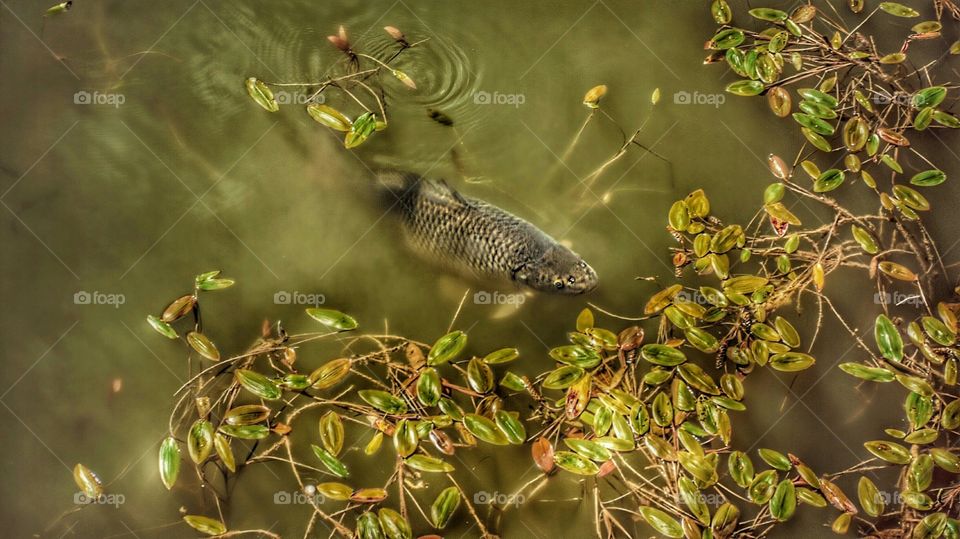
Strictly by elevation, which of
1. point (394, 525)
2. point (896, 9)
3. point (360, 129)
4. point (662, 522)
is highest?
point (896, 9)

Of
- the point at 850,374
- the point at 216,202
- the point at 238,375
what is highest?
the point at 216,202

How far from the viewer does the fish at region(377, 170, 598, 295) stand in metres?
1.44

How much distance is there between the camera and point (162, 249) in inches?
60.3

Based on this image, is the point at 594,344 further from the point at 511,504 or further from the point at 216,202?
the point at 216,202

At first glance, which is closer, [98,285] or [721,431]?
[721,431]

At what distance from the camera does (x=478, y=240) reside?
1.45 m

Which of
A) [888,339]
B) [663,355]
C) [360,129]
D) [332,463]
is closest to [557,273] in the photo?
[663,355]

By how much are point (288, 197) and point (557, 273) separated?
0.73 metres

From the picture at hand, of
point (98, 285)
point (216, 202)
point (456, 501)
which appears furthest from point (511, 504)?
point (98, 285)

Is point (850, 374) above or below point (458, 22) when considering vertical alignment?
below

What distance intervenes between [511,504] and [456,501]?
176 millimetres

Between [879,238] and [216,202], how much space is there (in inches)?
69.7

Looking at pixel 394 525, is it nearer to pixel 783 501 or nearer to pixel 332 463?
pixel 332 463

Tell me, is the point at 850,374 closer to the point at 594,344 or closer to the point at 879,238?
the point at 879,238
